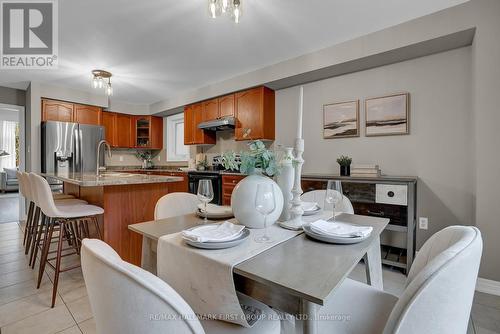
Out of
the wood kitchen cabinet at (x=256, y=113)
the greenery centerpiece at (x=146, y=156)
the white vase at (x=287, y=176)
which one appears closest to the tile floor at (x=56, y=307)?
the white vase at (x=287, y=176)

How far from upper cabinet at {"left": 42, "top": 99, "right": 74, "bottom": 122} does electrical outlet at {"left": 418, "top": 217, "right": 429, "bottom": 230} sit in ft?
18.6

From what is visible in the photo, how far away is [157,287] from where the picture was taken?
519 mm

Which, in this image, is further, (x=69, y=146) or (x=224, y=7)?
(x=69, y=146)

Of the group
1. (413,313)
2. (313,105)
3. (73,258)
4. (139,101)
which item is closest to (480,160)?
(313,105)

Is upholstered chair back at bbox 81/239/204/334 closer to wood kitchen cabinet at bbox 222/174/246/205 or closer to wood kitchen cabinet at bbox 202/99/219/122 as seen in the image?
wood kitchen cabinet at bbox 222/174/246/205

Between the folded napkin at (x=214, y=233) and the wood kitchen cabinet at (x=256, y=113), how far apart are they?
8.71 feet

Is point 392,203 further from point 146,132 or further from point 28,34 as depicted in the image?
point 146,132

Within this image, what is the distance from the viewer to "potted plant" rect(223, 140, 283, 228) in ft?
3.54

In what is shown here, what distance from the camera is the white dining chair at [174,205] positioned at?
1.48 metres

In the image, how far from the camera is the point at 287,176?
1211 mm

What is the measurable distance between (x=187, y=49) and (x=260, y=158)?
237cm

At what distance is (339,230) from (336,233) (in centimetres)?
6

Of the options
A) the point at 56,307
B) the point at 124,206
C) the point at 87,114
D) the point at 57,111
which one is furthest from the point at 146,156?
the point at 56,307

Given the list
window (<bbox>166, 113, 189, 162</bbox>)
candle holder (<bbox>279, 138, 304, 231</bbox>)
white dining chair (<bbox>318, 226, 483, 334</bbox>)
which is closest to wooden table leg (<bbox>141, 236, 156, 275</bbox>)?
candle holder (<bbox>279, 138, 304, 231</bbox>)
